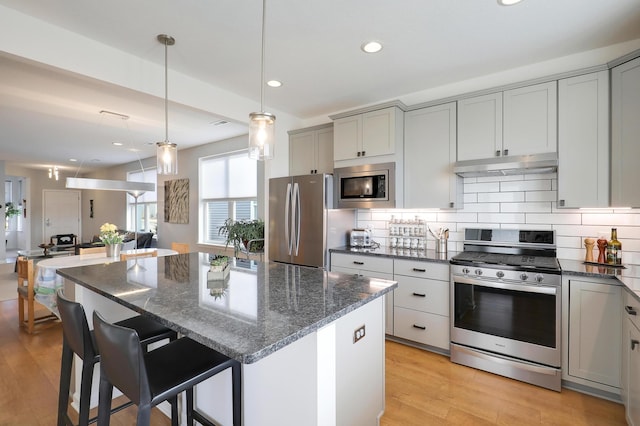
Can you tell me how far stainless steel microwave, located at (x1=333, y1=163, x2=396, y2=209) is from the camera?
10.6 ft

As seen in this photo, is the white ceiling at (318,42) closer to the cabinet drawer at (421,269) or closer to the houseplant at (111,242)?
the houseplant at (111,242)

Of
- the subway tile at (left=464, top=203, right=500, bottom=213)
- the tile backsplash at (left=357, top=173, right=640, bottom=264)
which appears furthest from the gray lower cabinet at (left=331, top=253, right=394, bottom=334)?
the subway tile at (left=464, top=203, right=500, bottom=213)

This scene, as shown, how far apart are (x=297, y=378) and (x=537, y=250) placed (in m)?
2.57

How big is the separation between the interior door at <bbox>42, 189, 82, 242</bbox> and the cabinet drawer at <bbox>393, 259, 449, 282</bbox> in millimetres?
11285

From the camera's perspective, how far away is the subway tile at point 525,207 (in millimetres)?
2781

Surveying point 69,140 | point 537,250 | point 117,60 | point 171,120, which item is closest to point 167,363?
point 117,60

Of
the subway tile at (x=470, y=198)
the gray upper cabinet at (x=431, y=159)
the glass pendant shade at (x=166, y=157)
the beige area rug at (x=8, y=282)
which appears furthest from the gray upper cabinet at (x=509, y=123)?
the beige area rug at (x=8, y=282)

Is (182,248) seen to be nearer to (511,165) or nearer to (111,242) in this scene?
(111,242)

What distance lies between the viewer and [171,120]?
440 centimetres

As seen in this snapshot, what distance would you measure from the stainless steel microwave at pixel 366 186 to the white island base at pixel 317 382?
5.53 feet

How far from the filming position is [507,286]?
2.47m

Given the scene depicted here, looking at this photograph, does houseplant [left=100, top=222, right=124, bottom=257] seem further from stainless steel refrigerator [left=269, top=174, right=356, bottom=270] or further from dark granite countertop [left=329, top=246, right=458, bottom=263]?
dark granite countertop [left=329, top=246, right=458, bottom=263]

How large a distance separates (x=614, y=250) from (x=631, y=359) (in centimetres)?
92

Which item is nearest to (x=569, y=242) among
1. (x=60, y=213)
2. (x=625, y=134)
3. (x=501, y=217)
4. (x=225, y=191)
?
(x=501, y=217)
